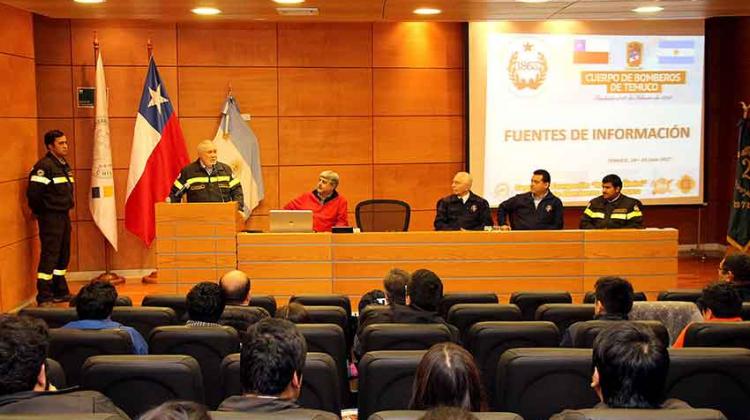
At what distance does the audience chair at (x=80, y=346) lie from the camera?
401cm

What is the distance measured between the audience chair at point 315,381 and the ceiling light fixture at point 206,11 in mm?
5714

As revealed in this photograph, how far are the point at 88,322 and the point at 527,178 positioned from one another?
7373mm

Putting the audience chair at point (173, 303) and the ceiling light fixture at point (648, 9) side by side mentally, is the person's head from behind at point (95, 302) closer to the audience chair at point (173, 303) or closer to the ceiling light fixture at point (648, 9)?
the audience chair at point (173, 303)

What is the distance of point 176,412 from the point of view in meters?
1.83

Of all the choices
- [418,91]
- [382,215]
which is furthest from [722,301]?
[418,91]

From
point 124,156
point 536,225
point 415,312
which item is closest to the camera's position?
point 415,312

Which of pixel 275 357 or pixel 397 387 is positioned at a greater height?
pixel 275 357

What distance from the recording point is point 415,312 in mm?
4902

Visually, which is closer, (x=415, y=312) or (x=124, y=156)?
(x=415, y=312)

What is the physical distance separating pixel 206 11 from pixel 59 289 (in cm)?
307

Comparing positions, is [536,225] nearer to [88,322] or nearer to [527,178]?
[527,178]

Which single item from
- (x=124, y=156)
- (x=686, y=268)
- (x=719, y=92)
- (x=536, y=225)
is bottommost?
(x=686, y=268)

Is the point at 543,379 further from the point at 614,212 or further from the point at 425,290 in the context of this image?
the point at 614,212

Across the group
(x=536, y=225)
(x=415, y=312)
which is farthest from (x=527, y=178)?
(x=415, y=312)
